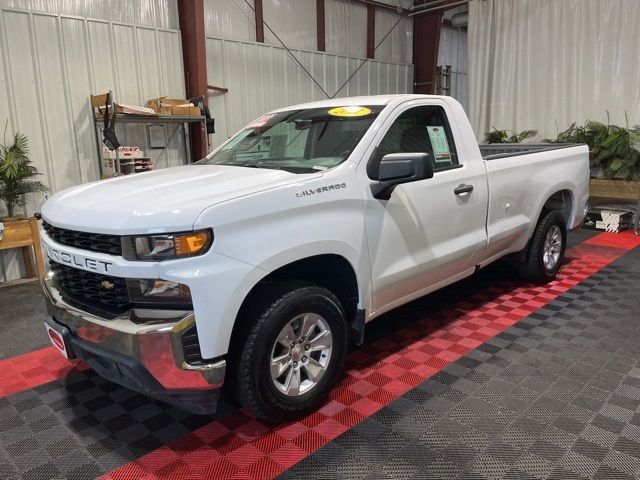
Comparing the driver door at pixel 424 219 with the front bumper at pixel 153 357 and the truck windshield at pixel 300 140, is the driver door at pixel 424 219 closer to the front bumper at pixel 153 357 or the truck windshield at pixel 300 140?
the truck windshield at pixel 300 140

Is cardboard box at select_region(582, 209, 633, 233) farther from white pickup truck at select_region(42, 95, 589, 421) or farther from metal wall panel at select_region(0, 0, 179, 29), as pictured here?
metal wall panel at select_region(0, 0, 179, 29)

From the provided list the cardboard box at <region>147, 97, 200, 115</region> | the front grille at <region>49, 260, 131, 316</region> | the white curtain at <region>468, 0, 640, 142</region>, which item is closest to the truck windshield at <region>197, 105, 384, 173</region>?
the front grille at <region>49, 260, 131, 316</region>

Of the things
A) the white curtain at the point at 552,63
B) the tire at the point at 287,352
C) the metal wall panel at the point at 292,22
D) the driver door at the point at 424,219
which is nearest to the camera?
the tire at the point at 287,352

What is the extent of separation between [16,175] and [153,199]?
4321 millimetres

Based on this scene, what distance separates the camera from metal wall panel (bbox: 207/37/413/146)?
8.02 meters

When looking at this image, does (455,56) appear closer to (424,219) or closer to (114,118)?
(114,118)

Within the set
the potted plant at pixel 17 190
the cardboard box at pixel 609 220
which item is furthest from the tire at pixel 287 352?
the cardboard box at pixel 609 220

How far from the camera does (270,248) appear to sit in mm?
2328

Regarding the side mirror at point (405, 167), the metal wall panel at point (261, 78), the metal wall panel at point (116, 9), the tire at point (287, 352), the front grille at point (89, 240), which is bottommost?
the tire at point (287, 352)

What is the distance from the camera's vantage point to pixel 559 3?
923 cm

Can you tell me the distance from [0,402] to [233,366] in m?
1.70

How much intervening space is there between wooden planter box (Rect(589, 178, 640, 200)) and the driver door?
5.42 meters

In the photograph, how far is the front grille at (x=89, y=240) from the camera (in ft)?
7.21

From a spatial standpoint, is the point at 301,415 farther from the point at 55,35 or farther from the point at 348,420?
the point at 55,35
